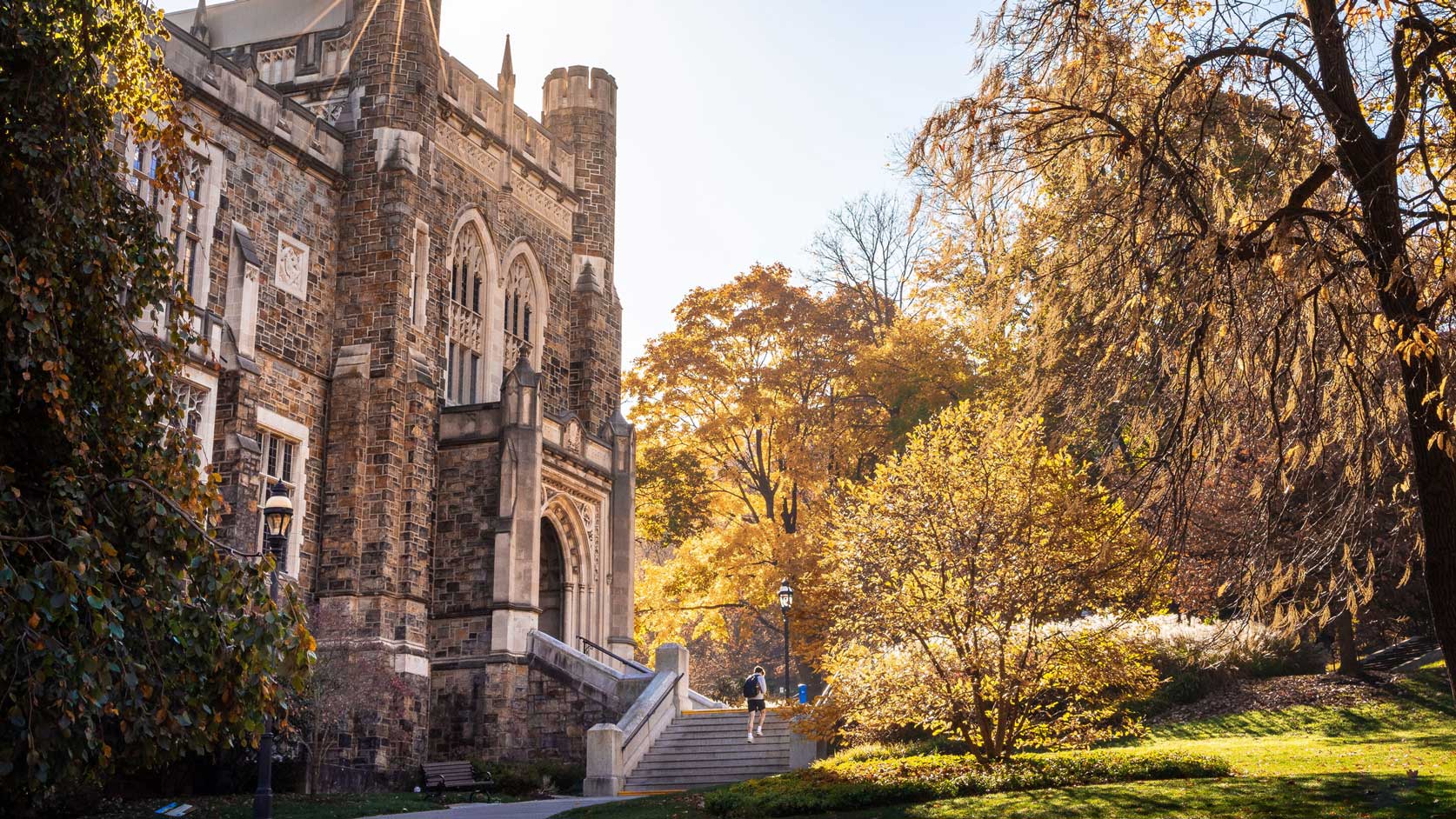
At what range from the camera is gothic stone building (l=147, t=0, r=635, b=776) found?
22328 mm

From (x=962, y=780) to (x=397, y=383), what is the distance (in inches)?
521

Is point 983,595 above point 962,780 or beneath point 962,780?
above

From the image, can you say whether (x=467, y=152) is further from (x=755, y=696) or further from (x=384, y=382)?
(x=755, y=696)

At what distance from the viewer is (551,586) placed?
93.6ft

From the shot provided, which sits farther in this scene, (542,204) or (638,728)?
(542,204)

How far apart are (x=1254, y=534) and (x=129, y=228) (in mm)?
9529

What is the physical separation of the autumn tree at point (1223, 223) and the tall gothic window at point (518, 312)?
18.8 m

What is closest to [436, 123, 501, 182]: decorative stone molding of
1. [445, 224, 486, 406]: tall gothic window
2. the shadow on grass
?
[445, 224, 486, 406]: tall gothic window

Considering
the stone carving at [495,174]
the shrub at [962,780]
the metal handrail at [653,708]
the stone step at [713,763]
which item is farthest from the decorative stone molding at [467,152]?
the shrub at [962,780]

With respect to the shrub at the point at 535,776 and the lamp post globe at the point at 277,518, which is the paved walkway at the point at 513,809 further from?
the lamp post globe at the point at 277,518

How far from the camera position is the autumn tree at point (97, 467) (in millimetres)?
7496

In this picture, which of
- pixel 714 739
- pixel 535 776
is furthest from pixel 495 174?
pixel 535 776

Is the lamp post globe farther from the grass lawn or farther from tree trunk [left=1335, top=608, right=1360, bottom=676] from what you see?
tree trunk [left=1335, top=608, right=1360, bottom=676]

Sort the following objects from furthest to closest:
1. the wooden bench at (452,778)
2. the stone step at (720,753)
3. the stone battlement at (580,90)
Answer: the stone battlement at (580,90) < the stone step at (720,753) < the wooden bench at (452,778)
